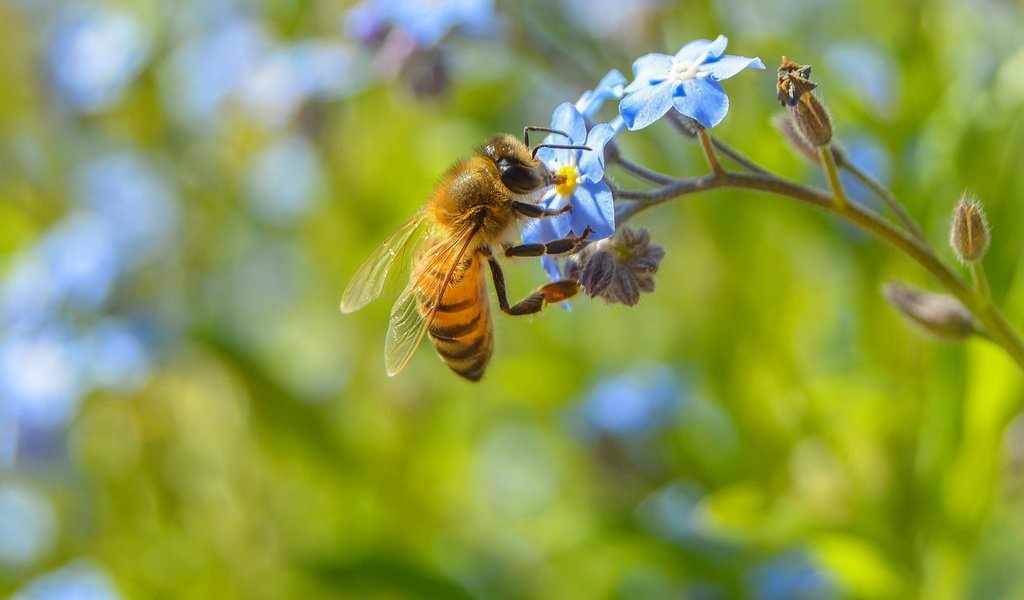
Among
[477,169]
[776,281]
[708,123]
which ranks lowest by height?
[708,123]

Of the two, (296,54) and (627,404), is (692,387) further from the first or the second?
(296,54)

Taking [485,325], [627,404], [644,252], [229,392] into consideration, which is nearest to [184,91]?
[229,392]

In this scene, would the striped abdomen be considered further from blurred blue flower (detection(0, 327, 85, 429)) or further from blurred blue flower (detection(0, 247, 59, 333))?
blurred blue flower (detection(0, 247, 59, 333))

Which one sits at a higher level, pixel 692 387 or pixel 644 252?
pixel 692 387

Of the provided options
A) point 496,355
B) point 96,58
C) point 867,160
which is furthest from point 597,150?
point 96,58

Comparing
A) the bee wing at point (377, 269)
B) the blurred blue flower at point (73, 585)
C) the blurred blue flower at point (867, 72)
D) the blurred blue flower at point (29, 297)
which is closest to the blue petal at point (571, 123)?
the bee wing at point (377, 269)

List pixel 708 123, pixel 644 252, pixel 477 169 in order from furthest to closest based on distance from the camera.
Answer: pixel 477 169, pixel 644 252, pixel 708 123

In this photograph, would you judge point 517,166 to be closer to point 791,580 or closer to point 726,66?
point 726,66
